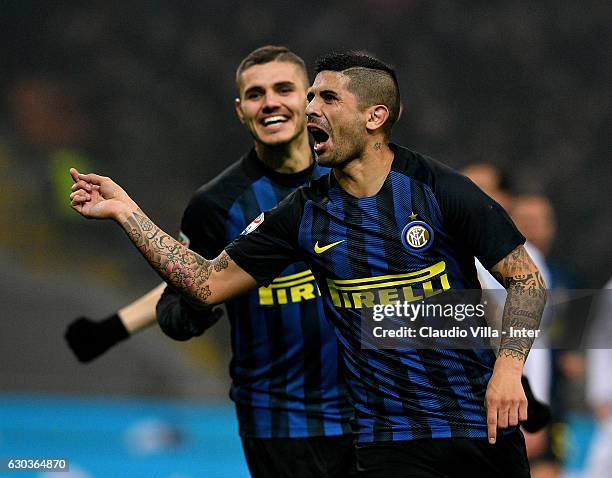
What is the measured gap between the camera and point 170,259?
139 inches

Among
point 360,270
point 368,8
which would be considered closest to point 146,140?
point 368,8

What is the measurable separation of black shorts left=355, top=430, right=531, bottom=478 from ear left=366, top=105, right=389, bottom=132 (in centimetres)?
101

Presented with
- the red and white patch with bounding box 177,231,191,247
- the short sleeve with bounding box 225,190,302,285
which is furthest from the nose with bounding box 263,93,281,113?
the short sleeve with bounding box 225,190,302,285

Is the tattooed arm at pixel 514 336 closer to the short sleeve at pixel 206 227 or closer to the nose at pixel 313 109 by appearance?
the nose at pixel 313 109

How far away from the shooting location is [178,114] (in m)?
10.4

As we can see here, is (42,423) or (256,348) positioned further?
(42,423)

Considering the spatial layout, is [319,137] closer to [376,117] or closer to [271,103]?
[376,117]

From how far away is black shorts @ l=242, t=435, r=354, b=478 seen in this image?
13.9 feet

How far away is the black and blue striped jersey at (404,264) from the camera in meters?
3.44

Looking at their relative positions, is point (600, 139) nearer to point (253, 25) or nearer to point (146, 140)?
point (253, 25)

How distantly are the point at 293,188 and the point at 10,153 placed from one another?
651 cm

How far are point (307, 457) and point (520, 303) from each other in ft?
4.19

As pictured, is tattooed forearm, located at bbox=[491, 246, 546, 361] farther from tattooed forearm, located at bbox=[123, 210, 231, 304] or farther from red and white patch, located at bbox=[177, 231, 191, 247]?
red and white patch, located at bbox=[177, 231, 191, 247]

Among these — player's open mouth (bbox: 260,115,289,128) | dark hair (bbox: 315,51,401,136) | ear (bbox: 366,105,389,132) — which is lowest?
ear (bbox: 366,105,389,132)
